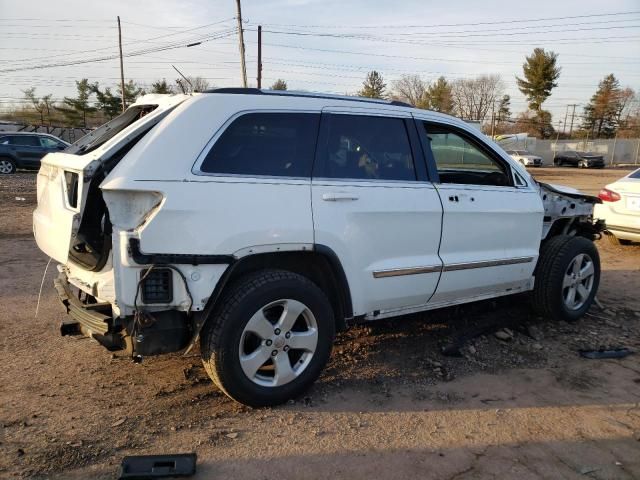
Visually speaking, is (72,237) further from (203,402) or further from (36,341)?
(36,341)

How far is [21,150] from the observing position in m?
20.1

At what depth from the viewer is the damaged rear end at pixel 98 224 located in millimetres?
2949

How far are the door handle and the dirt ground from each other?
1.33 metres

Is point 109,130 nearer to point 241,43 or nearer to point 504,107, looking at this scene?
point 241,43

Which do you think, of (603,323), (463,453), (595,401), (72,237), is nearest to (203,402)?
(72,237)

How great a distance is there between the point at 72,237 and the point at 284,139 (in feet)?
4.60

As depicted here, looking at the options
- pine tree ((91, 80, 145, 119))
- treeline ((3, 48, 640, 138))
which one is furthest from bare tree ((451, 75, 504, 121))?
pine tree ((91, 80, 145, 119))

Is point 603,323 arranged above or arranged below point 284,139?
below

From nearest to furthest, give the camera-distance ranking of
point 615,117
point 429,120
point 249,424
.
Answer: point 249,424, point 429,120, point 615,117

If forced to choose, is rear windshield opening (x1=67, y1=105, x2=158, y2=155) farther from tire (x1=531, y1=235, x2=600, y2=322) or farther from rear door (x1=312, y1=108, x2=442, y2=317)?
tire (x1=531, y1=235, x2=600, y2=322)

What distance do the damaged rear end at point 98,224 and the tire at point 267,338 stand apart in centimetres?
27

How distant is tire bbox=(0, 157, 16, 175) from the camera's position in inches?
789

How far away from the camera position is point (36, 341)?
441cm

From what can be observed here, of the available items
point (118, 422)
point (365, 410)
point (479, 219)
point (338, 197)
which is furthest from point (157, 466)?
point (479, 219)
